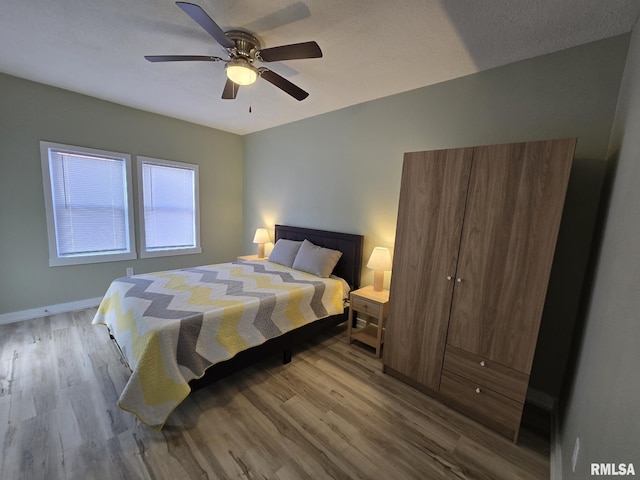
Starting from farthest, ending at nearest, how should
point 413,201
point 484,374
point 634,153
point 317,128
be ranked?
point 317,128 < point 413,201 < point 484,374 < point 634,153

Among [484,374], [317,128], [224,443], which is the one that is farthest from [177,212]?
[484,374]

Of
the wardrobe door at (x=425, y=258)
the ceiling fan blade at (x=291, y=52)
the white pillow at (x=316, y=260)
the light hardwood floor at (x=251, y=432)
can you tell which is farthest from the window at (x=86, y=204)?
the wardrobe door at (x=425, y=258)

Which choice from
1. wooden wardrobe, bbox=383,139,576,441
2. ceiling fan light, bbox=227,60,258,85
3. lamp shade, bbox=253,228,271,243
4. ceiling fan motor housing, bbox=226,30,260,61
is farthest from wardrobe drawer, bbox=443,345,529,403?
lamp shade, bbox=253,228,271,243

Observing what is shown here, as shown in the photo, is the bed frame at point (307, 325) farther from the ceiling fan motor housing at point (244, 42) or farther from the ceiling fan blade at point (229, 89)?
the ceiling fan motor housing at point (244, 42)

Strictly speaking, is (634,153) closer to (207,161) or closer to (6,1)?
(6,1)

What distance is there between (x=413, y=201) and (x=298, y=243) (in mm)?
1818

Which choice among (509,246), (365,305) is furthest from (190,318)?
(509,246)

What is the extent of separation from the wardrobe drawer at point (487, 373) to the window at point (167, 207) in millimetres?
3939

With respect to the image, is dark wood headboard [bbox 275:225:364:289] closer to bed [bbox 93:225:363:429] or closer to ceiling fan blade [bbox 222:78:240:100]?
bed [bbox 93:225:363:429]

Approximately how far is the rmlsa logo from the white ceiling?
2085 millimetres

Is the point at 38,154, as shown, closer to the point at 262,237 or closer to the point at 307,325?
the point at 262,237

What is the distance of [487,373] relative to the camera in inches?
68.3

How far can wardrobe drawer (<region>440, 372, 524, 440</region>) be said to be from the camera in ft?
5.42

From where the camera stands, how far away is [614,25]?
1552 millimetres
